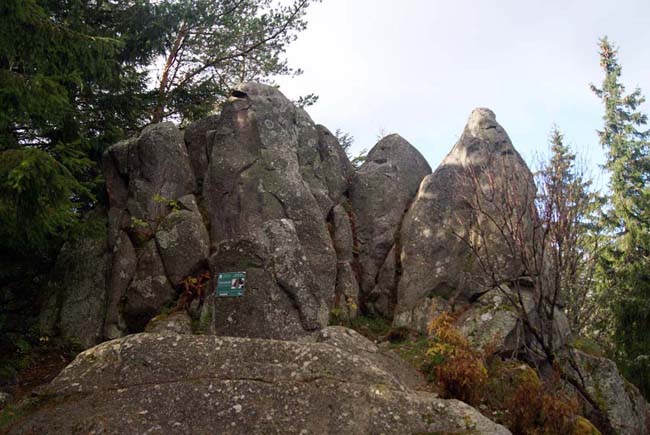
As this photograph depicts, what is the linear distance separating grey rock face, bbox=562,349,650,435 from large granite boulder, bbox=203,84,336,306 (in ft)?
18.1

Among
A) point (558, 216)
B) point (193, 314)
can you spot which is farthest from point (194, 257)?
point (558, 216)

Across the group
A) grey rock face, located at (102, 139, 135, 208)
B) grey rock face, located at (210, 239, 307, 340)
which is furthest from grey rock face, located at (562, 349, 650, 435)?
grey rock face, located at (102, 139, 135, 208)

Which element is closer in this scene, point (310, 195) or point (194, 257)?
point (194, 257)

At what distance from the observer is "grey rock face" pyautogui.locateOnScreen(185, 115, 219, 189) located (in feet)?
46.3

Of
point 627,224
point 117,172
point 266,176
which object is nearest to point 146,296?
point 117,172

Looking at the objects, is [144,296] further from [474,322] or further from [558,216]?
[558,216]

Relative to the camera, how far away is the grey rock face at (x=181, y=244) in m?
12.1

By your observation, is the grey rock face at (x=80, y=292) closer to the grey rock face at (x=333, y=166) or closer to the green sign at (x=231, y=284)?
the green sign at (x=231, y=284)

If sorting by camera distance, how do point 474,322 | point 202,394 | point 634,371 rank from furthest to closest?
point 634,371
point 474,322
point 202,394

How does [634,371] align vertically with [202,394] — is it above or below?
below

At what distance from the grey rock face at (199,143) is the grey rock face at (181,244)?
1617 mm

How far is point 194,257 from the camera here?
1220cm

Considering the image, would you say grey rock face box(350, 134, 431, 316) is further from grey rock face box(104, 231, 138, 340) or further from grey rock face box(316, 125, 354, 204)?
grey rock face box(104, 231, 138, 340)

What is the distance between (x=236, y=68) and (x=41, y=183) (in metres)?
14.2
